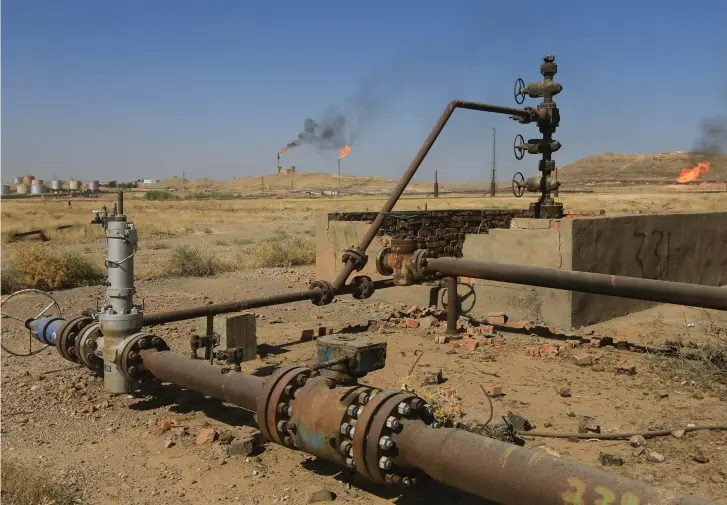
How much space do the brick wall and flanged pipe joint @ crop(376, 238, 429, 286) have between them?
98.0 inches

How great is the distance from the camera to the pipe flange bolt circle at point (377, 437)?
2.82 meters

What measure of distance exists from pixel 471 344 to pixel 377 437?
437cm

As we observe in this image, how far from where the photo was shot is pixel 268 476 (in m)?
3.79

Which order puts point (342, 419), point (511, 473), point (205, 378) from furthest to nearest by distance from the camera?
point (205, 378) → point (342, 419) → point (511, 473)

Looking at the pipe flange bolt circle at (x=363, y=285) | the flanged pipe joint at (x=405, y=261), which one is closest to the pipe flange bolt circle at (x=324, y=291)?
the pipe flange bolt circle at (x=363, y=285)

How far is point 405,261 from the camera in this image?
7078 mm

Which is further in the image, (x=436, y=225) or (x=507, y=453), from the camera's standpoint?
(x=436, y=225)

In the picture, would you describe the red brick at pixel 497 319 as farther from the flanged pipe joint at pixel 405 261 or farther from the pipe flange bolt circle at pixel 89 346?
the pipe flange bolt circle at pixel 89 346

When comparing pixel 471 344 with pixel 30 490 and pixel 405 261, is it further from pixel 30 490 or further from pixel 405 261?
pixel 30 490

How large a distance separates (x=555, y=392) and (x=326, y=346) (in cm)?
262

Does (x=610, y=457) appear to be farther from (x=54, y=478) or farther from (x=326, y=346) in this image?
(x=54, y=478)

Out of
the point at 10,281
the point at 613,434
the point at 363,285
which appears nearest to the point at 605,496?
the point at 613,434

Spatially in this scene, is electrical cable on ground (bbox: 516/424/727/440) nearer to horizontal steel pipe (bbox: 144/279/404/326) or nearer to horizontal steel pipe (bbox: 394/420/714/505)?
horizontal steel pipe (bbox: 394/420/714/505)

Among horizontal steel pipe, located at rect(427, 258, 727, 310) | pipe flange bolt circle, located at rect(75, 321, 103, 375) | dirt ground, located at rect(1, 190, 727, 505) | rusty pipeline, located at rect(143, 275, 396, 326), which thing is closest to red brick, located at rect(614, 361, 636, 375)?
dirt ground, located at rect(1, 190, 727, 505)
